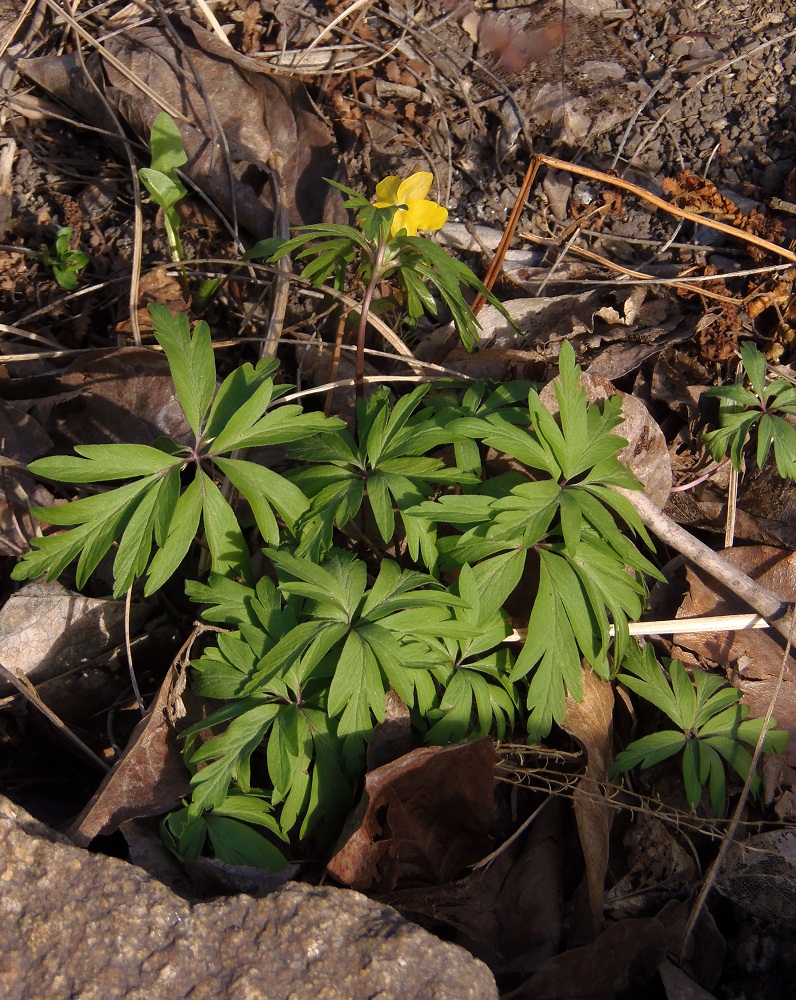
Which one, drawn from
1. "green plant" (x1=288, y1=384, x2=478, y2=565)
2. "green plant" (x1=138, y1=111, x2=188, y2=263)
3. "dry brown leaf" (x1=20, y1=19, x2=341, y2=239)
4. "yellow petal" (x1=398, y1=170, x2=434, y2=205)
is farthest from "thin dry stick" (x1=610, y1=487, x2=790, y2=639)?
"green plant" (x1=138, y1=111, x2=188, y2=263)

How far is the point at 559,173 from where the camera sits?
4180mm

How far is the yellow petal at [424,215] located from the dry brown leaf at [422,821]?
192 cm

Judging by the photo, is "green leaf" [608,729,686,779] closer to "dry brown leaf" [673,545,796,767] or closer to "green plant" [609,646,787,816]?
"green plant" [609,646,787,816]

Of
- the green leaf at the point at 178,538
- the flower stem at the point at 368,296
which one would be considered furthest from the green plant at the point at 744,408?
the green leaf at the point at 178,538

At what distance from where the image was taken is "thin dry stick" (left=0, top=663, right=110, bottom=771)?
2.56m

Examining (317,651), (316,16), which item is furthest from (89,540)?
(316,16)

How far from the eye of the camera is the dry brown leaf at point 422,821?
2.20 meters

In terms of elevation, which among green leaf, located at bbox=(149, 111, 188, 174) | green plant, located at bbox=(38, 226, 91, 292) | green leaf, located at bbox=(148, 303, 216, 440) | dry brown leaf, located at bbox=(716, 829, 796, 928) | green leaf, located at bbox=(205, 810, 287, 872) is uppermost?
green leaf, located at bbox=(149, 111, 188, 174)

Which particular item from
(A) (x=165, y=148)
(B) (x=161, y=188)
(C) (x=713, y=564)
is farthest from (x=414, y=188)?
(C) (x=713, y=564)

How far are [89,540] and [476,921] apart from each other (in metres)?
1.56

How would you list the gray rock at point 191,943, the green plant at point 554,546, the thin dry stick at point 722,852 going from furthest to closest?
the green plant at point 554,546 → the thin dry stick at point 722,852 → the gray rock at point 191,943

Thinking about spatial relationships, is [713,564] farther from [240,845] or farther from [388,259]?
[240,845]

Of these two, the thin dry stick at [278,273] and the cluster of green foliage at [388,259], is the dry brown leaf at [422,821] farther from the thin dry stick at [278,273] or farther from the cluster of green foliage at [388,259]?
the thin dry stick at [278,273]

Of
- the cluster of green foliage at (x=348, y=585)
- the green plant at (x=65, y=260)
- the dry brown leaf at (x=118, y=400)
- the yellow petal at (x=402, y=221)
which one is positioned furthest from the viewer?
the green plant at (x=65, y=260)
